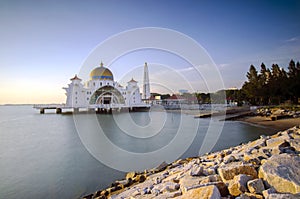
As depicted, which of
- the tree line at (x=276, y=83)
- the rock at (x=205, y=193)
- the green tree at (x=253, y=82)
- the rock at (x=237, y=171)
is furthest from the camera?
the green tree at (x=253, y=82)

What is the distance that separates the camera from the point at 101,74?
4150 cm

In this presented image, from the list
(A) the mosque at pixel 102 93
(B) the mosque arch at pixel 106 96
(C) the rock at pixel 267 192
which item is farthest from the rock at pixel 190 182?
(B) the mosque arch at pixel 106 96

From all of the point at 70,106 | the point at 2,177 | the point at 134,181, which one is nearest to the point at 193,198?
the point at 134,181

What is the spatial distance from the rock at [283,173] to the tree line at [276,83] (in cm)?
2858

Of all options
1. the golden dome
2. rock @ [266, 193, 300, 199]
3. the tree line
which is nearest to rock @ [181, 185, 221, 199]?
rock @ [266, 193, 300, 199]

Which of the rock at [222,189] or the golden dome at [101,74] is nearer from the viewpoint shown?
the rock at [222,189]

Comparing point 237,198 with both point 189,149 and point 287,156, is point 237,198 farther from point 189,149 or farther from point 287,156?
point 189,149

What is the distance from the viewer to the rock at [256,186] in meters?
2.02

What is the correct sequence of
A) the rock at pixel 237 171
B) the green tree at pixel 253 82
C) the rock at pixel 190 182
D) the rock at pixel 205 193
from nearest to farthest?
the rock at pixel 205 193 < the rock at pixel 237 171 < the rock at pixel 190 182 < the green tree at pixel 253 82

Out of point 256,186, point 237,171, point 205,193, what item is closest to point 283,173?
point 256,186

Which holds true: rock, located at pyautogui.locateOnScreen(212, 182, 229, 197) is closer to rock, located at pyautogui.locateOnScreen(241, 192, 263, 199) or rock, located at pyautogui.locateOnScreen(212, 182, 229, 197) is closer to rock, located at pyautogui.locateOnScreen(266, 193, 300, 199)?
rock, located at pyautogui.locateOnScreen(241, 192, 263, 199)

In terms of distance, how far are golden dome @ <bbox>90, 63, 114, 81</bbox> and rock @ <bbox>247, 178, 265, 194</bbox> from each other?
41.3 meters

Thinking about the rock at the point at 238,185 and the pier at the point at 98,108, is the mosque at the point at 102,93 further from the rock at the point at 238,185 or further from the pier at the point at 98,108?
the rock at the point at 238,185

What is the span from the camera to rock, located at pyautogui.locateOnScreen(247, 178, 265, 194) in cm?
202
